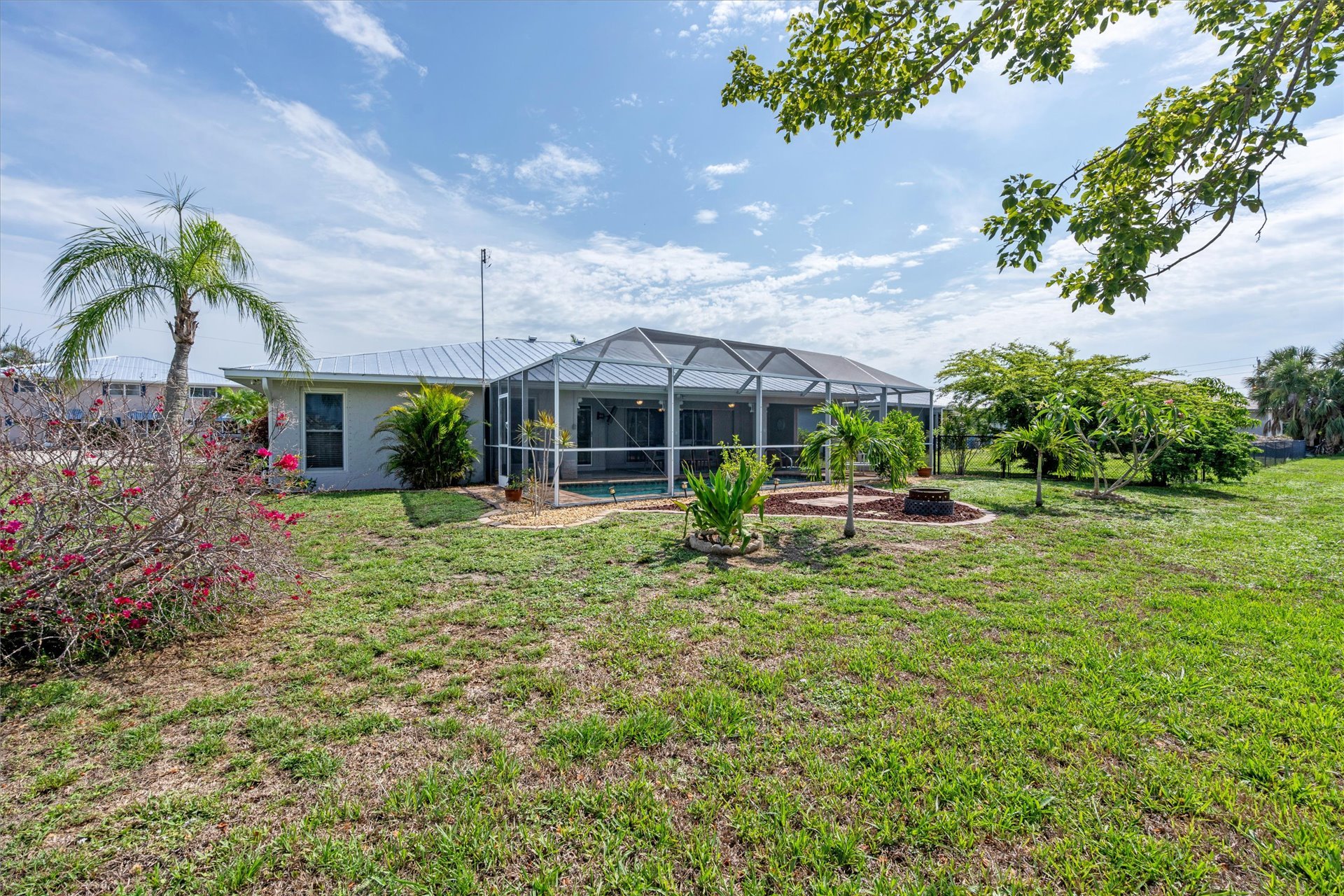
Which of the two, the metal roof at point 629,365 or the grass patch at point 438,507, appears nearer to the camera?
the grass patch at point 438,507

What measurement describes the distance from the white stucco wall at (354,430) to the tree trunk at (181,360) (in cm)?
534

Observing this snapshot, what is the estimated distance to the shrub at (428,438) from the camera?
12250 mm

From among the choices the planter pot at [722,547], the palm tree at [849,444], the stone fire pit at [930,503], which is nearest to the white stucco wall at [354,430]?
the planter pot at [722,547]

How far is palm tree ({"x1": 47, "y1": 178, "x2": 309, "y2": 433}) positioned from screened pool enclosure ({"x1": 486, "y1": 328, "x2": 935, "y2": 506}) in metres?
4.67

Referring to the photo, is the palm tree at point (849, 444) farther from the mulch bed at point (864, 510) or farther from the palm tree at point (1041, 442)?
the palm tree at point (1041, 442)

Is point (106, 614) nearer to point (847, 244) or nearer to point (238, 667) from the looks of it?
point (238, 667)

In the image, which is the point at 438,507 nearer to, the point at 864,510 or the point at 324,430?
the point at 324,430

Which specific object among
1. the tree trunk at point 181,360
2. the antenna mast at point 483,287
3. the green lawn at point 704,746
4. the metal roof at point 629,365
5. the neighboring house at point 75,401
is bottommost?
the green lawn at point 704,746

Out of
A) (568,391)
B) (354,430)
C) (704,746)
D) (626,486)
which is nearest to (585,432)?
(568,391)

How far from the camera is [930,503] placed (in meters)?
9.28

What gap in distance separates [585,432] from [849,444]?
36.2 ft

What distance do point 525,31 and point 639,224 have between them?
19.6 ft

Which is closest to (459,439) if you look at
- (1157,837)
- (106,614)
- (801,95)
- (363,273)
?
(363,273)

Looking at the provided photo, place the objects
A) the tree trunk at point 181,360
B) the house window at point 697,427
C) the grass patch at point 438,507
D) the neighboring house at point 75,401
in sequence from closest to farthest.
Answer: the neighboring house at point 75,401 < the tree trunk at point 181,360 < the grass patch at point 438,507 < the house window at point 697,427
